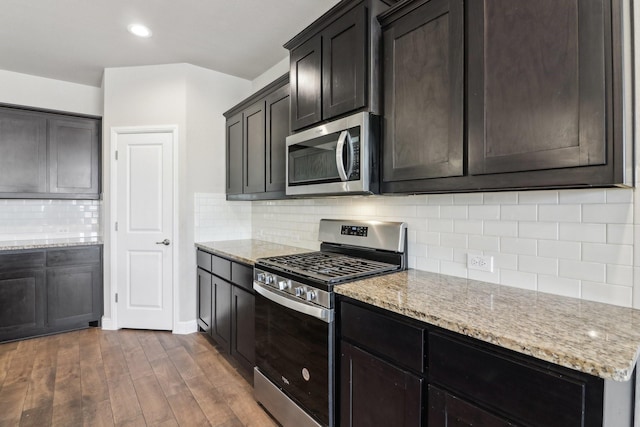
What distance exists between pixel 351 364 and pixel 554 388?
83cm

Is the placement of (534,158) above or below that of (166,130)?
below

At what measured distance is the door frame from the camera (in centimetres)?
341

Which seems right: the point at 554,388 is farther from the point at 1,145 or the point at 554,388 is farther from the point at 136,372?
the point at 1,145

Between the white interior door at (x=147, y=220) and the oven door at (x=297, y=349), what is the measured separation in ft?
5.74

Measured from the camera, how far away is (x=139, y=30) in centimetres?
278

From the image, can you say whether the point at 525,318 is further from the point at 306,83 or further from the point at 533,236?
the point at 306,83

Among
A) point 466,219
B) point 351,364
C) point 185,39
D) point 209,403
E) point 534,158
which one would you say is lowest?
point 209,403

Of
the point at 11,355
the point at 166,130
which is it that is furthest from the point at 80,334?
the point at 166,130

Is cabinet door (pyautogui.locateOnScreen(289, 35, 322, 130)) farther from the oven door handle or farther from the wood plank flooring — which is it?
the wood plank flooring

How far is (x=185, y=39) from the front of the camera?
116 inches

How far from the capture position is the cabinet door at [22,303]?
3143 mm

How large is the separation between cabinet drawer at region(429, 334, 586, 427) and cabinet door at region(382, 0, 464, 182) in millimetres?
741

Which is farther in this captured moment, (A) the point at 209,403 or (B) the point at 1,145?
(B) the point at 1,145

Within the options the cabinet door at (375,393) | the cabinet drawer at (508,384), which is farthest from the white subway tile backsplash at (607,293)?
the cabinet door at (375,393)
